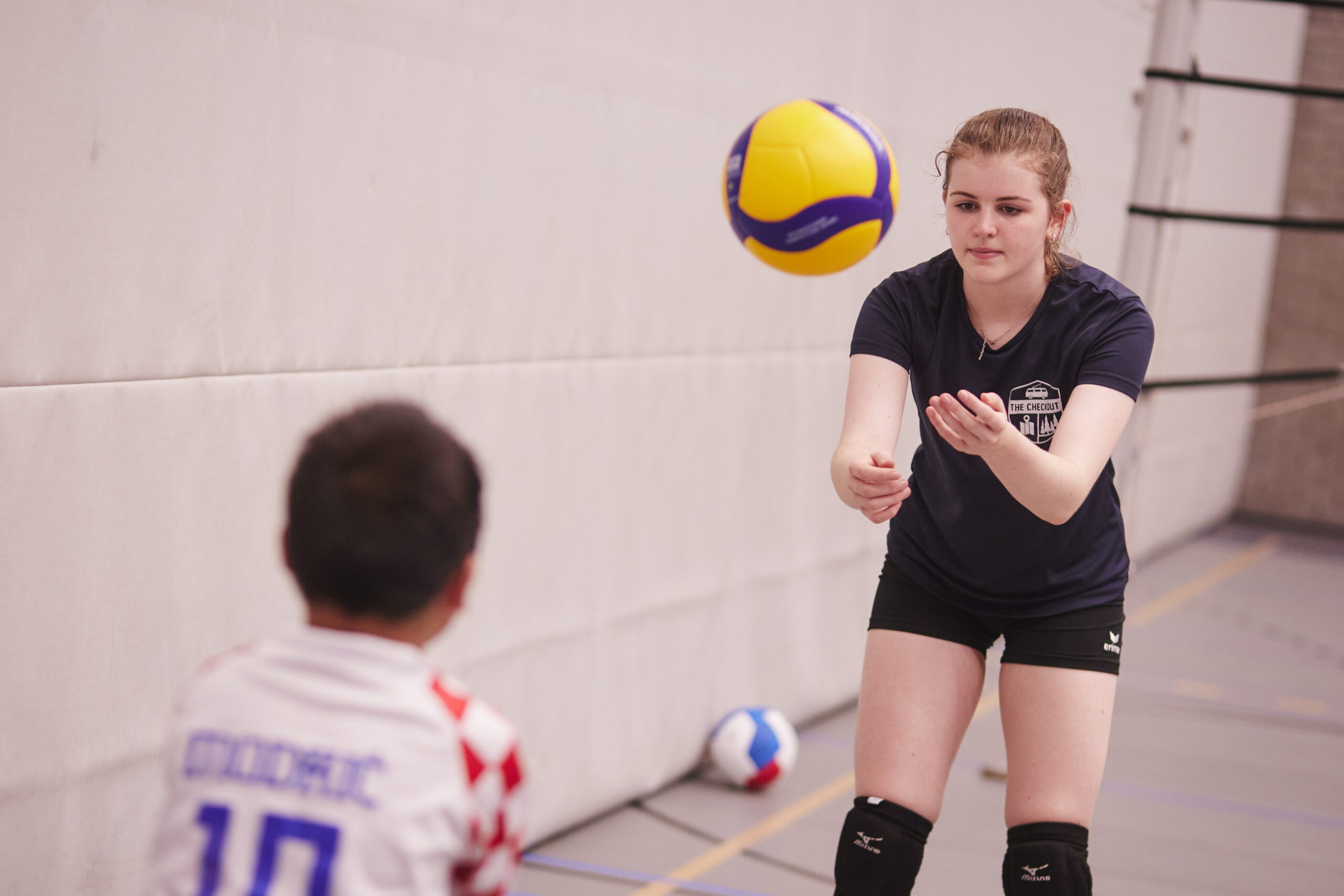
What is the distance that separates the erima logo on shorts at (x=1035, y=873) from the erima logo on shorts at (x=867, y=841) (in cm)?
21

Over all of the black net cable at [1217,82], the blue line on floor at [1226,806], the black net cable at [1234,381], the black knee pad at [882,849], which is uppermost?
the black net cable at [1217,82]

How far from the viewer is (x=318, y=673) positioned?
1149 millimetres

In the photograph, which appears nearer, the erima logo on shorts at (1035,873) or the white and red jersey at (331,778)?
the white and red jersey at (331,778)

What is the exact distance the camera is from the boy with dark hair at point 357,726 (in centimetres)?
110

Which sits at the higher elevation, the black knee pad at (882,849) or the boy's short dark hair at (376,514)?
the boy's short dark hair at (376,514)

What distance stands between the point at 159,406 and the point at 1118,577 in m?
1.60

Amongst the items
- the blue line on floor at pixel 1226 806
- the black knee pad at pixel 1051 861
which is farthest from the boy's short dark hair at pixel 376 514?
the blue line on floor at pixel 1226 806

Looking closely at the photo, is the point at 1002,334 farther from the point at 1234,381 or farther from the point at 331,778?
the point at 1234,381

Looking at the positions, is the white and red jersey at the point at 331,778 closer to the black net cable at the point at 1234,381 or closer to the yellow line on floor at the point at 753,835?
the yellow line on floor at the point at 753,835

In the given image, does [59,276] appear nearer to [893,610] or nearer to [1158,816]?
[893,610]

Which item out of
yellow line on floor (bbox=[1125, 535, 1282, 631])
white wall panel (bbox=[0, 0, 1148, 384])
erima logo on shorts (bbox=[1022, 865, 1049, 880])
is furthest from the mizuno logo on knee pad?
yellow line on floor (bbox=[1125, 535, 1282, 631])

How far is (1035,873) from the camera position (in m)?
1.99

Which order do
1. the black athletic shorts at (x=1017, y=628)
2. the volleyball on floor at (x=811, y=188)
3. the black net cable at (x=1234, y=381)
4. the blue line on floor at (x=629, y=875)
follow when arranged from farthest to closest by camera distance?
the black net cable at (x=1234, y=381) → the blue line on floor at (x=629, y=875) → the volleyball on floor at (x=811, y=188) → the black athletic shorts at (x=1017, y=628)

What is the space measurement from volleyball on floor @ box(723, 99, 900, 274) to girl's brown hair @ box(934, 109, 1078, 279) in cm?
49
